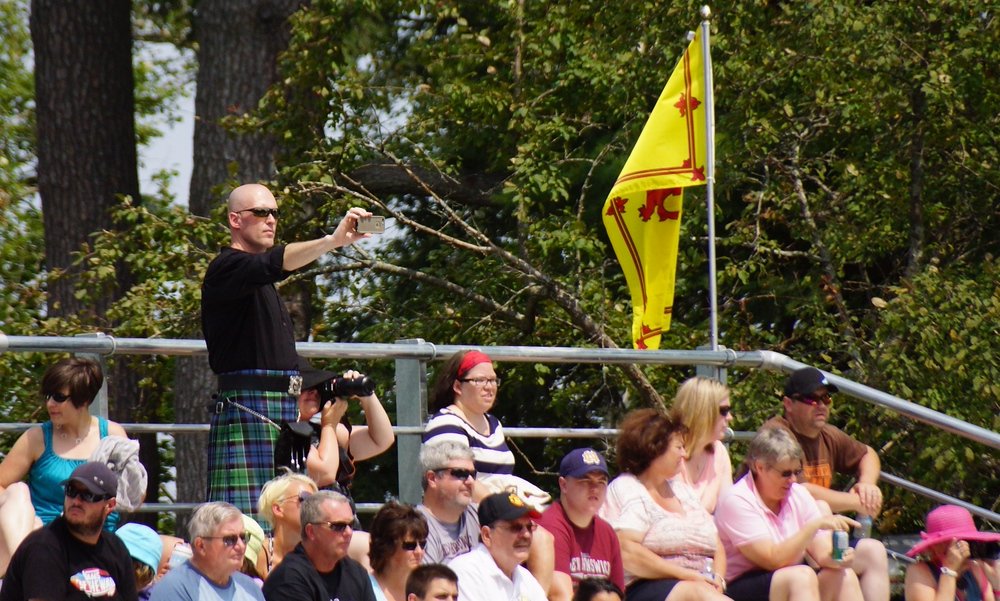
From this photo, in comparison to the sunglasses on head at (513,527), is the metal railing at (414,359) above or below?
above

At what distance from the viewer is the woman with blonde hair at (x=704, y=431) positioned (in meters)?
7.80

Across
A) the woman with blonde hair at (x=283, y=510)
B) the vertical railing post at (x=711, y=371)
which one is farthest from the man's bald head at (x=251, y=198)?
the vertical railing post at (x=711, y=371)

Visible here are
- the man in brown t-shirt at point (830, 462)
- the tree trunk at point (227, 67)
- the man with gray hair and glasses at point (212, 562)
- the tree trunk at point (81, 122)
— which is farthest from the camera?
the tree trunk at point (81, 122)

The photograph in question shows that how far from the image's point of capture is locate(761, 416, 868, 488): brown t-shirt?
8203mm

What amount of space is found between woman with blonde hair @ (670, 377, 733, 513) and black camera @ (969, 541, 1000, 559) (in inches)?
47.0

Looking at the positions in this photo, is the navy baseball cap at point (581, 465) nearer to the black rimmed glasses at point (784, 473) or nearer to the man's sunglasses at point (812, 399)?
the black rimmed glasses at point (784, 473)

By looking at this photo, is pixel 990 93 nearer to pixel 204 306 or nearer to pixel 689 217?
pixel 689 217

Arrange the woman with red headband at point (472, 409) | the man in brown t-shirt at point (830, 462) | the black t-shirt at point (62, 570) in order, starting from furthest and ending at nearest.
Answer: the man in brown t-shirt at point (830, 462), the woman with red headband at point (472, 409), the black t-shirt at point (62, 570)

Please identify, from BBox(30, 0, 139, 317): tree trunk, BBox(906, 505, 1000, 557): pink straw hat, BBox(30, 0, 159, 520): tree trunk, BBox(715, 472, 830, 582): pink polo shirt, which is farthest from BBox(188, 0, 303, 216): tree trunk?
BBox(906, 505, 1000, 557): pink straw hat

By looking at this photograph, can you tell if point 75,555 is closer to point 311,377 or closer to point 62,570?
point 62,570

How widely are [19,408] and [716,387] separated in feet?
26.2

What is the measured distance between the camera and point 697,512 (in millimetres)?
7387

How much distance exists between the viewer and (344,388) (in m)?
6.87

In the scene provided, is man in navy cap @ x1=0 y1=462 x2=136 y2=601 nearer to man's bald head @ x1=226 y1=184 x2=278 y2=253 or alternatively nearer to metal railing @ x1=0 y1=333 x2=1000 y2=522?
metal railing @ x1=0 y1=333 x2=1000 y2=522
